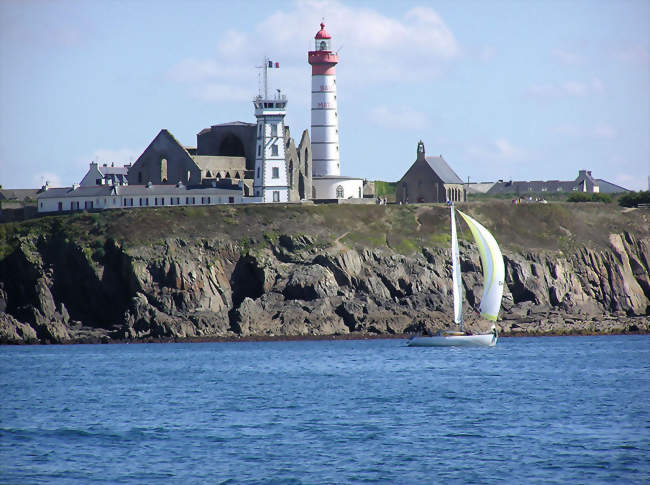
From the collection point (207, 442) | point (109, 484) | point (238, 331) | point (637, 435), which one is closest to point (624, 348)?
point (238, 331)

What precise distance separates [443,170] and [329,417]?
82.1 m

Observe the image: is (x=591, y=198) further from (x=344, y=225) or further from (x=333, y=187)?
(x=344, y=225)

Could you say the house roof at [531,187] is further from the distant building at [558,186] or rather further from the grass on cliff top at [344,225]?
the grass on cliff top at [344,225]

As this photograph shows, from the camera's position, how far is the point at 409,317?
9738cm

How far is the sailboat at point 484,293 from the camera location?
81312 millimetres

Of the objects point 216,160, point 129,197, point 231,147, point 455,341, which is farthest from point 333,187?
point 455,341

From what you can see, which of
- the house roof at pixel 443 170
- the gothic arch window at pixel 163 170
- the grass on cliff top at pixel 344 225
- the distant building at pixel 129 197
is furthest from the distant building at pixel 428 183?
the gothic arch window at pixel 163 170

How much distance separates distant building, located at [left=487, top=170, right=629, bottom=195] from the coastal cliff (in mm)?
40813

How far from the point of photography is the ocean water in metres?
39.0

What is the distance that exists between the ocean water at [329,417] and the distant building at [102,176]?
4254 centimetres

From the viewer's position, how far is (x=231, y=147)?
129250mm

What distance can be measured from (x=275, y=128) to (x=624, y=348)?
1807 inches

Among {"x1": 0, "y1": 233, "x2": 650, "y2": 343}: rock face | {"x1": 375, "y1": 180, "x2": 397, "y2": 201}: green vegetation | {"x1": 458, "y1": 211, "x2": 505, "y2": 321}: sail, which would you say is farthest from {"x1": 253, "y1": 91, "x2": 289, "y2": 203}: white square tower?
{"x1": 458, "y1": 211, "x2": 505, "y2": 321}: sail

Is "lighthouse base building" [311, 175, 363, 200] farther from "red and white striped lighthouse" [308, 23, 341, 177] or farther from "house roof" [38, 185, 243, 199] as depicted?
"house roof" [38, 185, 243, 199]
